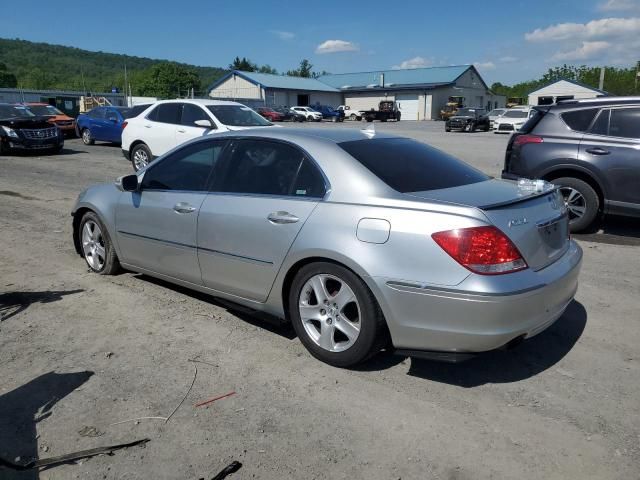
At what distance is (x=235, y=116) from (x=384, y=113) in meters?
48.1

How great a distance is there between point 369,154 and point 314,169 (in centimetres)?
41

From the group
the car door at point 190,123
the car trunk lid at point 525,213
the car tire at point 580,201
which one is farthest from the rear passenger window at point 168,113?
the car trunk lid at point 525,213

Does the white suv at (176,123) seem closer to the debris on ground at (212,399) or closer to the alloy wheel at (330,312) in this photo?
the alloy wheel at (330,312)

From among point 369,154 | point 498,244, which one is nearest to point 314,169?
point 369,154

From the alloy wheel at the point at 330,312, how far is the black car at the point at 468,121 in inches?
1433

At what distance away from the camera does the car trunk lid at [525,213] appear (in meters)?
3.22

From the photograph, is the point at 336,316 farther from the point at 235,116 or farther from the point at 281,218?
the point at 235,116

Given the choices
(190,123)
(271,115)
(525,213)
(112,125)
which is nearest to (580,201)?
(525,213)

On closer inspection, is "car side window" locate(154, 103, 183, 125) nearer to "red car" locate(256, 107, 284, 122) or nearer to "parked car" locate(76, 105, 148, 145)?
"parked car" locate(76, 105, 148, 145)

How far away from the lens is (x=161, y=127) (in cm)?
1249

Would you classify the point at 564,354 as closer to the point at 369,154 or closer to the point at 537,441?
the point at 537,441

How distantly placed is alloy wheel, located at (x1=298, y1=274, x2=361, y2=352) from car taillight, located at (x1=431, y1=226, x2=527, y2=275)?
0.70m

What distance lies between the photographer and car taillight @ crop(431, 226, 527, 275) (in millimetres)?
3076

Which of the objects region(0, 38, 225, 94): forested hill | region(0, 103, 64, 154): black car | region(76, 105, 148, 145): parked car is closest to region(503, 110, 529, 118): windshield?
region(76, 105, 148, 145): parked car
